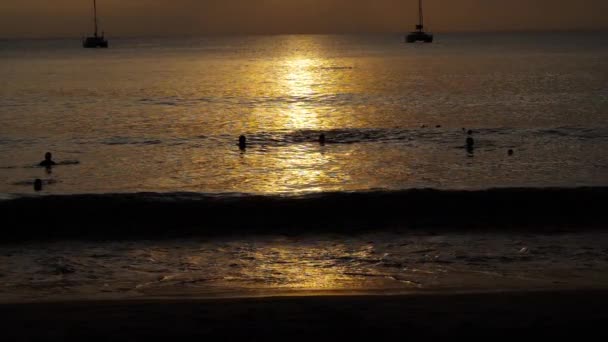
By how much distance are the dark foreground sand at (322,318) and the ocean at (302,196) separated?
137cm

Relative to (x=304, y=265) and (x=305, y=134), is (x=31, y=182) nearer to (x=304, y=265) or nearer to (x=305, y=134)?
(x=304, y=265)

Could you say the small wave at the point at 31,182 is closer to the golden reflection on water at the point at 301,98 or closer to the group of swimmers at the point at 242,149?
the group of swimmers at the point at 242,149

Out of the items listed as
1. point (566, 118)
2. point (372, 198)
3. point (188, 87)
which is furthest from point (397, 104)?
point (372, 198)

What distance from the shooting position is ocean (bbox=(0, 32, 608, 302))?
43.6 feet

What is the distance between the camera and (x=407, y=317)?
9477 millimetres

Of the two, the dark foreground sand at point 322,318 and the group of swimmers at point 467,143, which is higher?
the dark foreground sand at point 322,318

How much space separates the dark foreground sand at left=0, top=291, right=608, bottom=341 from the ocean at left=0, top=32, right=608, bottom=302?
137 cm

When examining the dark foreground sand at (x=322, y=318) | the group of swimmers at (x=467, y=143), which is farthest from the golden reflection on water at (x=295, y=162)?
the dark foreground sand at (x=322, y=318)

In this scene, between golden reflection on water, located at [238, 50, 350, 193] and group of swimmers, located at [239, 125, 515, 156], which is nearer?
golden reflection on water, located at [238, 50, 350, 193]

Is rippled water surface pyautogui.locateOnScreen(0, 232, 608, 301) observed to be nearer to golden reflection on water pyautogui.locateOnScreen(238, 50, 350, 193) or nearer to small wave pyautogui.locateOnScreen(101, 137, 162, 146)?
golden reflection on water pyautogui.locateOnScreen(238, 50, 350, 193)

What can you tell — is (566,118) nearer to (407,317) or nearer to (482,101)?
(482,101)

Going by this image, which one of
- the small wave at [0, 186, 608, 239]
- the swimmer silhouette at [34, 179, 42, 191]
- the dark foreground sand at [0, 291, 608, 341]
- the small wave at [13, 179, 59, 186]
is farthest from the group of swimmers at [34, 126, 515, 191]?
the dark foreground sand at [0, 291, 608, 341]

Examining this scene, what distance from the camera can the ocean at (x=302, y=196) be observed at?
43.6ft

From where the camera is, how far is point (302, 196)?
65.0 feet
